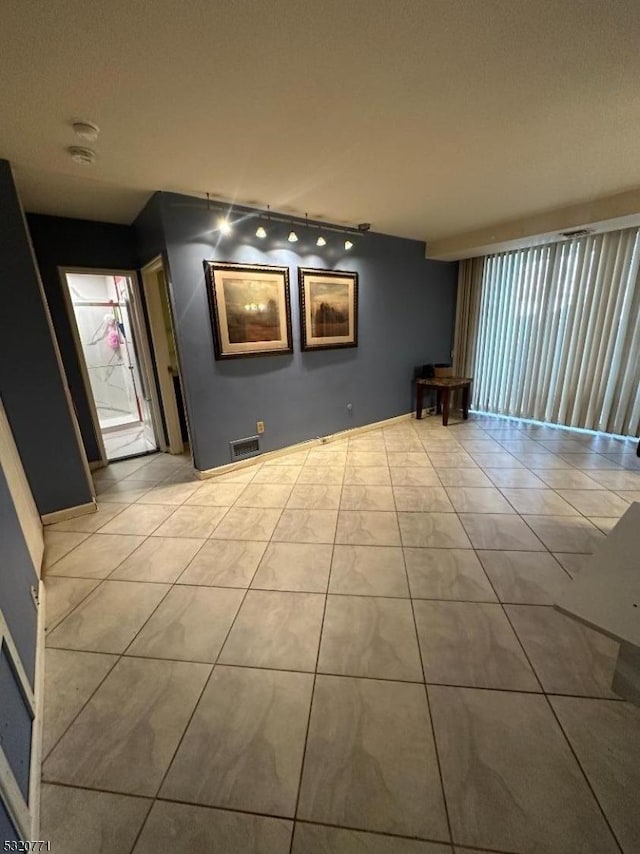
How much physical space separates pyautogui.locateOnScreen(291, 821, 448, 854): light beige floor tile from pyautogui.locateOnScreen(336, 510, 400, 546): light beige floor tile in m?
1.31

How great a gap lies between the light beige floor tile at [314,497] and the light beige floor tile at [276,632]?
90 centimetres

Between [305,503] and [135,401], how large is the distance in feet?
14.5

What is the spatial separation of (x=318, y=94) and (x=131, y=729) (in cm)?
274

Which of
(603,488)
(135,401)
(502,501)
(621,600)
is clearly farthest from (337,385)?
(135,401)

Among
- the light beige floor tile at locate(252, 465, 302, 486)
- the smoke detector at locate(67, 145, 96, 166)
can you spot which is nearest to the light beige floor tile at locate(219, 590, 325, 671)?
the light beige floor tile at locate(252, 465, 302, 486)

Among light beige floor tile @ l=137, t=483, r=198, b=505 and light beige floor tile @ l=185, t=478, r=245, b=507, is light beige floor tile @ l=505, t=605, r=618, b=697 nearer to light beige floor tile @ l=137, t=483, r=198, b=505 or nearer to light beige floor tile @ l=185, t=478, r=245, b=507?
light beige floor tile @ l=185, t=478, r=245, b=507

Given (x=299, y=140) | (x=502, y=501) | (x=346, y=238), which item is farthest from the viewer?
(x=346, y=238)

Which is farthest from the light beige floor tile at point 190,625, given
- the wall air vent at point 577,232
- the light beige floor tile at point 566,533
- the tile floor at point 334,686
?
the wall air vent at point 577,232

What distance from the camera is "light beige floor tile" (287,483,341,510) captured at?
2.66 metres

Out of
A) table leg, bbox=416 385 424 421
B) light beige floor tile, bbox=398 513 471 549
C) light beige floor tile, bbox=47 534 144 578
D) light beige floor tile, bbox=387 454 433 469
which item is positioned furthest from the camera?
table leg, bbox=416 385 424 421

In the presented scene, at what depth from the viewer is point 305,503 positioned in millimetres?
2711

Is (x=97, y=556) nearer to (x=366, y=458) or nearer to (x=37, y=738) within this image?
(x=37, y=738)

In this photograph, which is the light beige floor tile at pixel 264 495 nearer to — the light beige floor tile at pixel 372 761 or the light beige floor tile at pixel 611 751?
the light beige floor tile at pixel 372 761

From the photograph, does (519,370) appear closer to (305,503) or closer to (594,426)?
(594,426)
